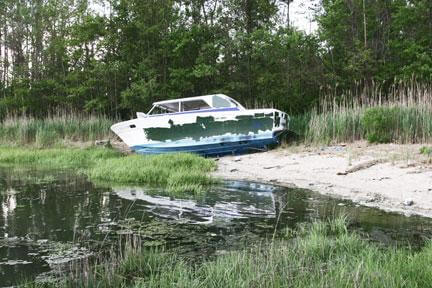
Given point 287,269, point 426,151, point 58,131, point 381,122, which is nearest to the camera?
point 287,269

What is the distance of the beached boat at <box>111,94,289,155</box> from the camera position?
15336mm

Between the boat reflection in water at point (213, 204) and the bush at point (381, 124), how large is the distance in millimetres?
4446

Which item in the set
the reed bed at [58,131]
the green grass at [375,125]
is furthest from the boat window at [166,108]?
the reed bed at [58,131]

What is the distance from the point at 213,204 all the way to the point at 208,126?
7639 millimetres

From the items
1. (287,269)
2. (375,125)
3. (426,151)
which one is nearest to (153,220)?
(287,269)

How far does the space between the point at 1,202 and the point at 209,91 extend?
13.6 meters

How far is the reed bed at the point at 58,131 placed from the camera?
19750 millimetres

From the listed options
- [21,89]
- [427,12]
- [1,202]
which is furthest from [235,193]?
[21,89]

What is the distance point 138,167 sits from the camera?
11.7 metres

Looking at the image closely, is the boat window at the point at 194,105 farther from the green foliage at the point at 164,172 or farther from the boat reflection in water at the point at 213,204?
the boat reflection in water at the point at 213,204

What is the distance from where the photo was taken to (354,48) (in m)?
20.0

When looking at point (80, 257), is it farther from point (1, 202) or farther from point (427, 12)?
point (427, 12)

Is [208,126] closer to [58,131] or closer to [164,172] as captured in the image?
[164,172]

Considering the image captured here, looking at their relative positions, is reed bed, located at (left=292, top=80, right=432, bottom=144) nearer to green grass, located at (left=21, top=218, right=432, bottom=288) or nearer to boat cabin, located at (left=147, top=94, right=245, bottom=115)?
boat cabin, located at (left=147, top=94, right=245, bottom=115)
